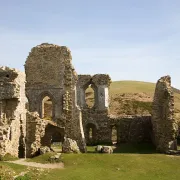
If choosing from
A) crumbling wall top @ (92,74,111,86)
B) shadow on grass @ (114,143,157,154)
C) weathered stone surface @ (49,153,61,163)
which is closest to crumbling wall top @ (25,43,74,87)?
shadow on grass @ (114,143,157,154)

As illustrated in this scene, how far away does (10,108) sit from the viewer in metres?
25.8

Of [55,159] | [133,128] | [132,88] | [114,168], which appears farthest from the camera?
[132,88]

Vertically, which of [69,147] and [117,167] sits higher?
[69,147]

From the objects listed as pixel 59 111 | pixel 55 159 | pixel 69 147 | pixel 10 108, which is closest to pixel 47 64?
pixel 59 111

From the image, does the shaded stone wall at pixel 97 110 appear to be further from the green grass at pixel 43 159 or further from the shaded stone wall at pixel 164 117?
the green grass at pixel 43 159

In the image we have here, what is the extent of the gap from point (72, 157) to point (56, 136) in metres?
17.5

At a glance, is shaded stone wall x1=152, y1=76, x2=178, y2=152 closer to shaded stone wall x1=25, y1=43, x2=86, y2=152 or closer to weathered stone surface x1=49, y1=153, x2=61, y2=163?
shaded stone wall x1=25, y1=43, x2=86, y2=152

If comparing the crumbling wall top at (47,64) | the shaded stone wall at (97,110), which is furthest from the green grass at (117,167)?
the shaded stone wall at (97,110)

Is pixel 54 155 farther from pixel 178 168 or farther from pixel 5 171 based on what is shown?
pixel 178 168

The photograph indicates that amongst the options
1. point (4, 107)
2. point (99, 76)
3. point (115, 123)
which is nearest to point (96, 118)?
point (115, 123)

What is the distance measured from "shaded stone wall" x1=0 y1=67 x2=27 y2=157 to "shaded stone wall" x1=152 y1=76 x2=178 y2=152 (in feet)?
42.0

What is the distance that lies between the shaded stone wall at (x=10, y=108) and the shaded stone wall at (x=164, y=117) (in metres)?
12.8

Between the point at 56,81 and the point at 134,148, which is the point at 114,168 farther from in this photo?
the point at 134,148

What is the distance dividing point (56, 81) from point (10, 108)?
27.8ft
